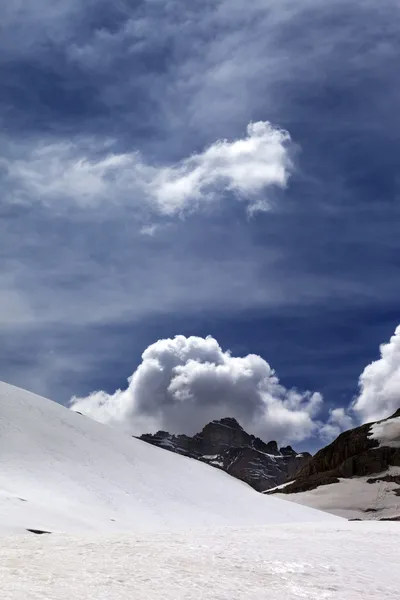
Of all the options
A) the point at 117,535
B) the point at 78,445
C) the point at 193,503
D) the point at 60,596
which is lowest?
the point at 60,596

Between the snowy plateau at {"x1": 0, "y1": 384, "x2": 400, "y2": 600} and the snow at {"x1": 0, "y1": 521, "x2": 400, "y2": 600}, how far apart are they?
0.14 ft

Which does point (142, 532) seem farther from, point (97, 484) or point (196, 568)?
point (97, 484)

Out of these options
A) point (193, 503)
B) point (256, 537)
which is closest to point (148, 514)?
point (193, 503)

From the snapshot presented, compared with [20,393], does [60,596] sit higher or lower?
lower

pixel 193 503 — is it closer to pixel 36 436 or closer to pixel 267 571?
pixel 36 436

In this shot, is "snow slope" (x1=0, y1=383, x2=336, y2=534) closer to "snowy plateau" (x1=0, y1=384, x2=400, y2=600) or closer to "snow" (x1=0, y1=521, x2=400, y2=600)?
"snowy plateau" (x1=0, y1=384, x2=400, y2=600)

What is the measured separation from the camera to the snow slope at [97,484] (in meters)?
37.5

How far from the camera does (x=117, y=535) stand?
27.3 m

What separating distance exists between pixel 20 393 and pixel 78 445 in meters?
9.03


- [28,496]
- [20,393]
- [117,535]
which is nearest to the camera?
[117,535]

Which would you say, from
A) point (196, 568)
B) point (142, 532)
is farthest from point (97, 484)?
point (196, 568)

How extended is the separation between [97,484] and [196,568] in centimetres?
2958

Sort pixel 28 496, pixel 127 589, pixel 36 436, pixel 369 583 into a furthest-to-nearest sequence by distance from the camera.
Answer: pixel 36 436 < pixel 28 496 < pixel 369 583 < pixel 127 589

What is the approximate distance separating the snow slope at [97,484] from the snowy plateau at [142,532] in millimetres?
150
